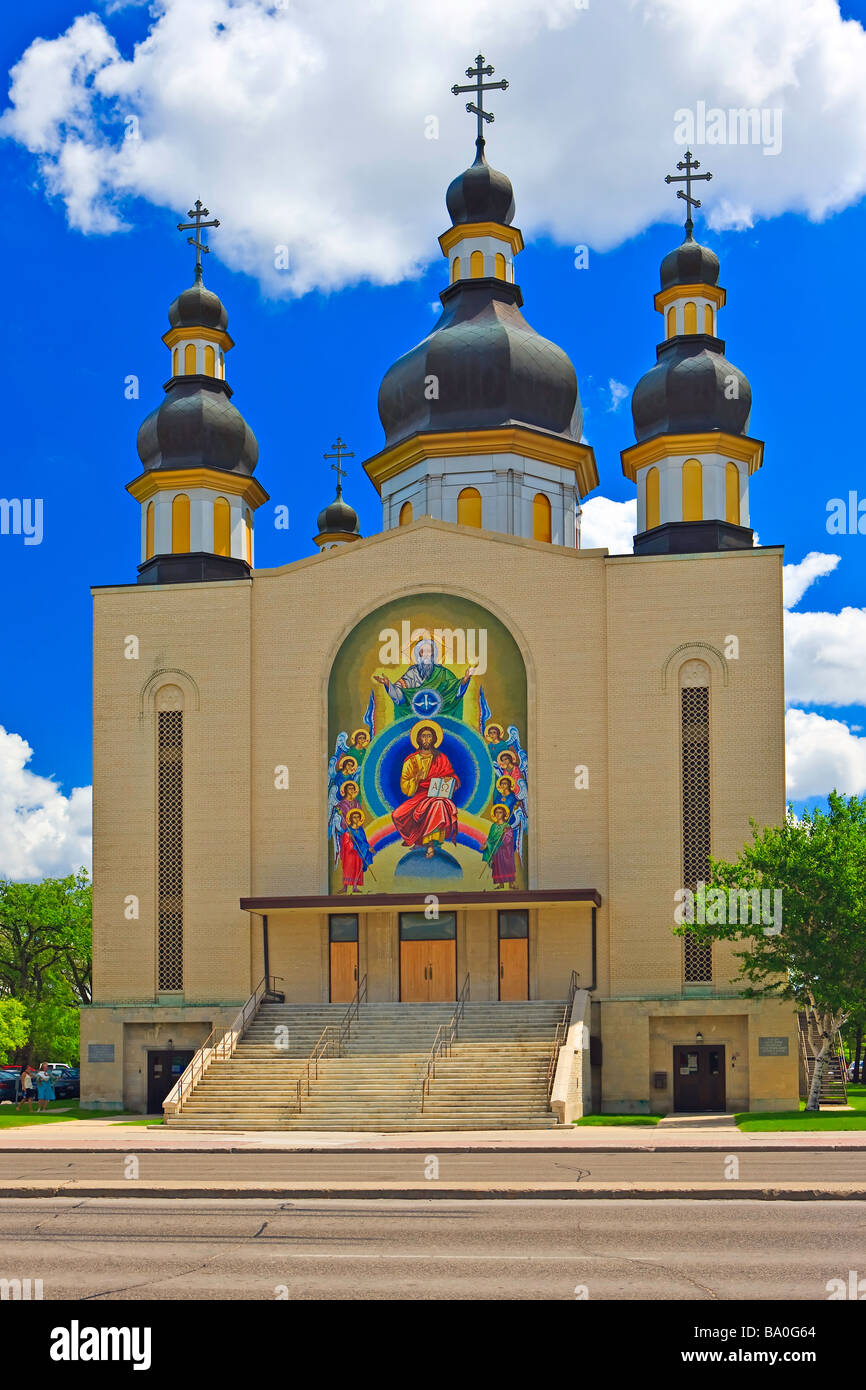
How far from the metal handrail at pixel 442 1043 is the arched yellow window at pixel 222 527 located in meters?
15.3

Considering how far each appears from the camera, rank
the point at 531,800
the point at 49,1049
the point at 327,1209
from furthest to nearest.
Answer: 1. the point at 49,1049
2. the point at 531,800
3. the point at 327,1209

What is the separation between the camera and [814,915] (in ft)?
116

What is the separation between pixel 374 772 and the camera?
140 ft

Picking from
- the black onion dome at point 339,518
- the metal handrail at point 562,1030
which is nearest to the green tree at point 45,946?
the black onion dome at point 339,518

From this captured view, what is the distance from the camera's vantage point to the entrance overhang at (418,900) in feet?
129

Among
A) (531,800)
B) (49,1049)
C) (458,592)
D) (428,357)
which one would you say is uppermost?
(428,357)

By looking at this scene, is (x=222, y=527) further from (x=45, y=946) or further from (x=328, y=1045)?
(x=45, y=946)

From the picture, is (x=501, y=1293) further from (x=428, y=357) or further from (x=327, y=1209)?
(x=428, y=357)

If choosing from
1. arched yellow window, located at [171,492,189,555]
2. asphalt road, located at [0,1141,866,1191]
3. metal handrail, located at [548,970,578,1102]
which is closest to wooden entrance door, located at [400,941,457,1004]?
metal handrail, located at [548,970,578,1102]

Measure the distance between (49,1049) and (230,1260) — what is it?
2310 inches

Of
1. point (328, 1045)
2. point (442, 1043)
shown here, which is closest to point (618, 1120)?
point (442, 1043)

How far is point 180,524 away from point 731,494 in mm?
15846

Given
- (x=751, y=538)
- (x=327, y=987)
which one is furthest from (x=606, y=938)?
(x=751, y=538)

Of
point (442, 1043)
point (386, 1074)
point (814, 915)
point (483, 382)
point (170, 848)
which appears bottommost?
point (386, 1074)
